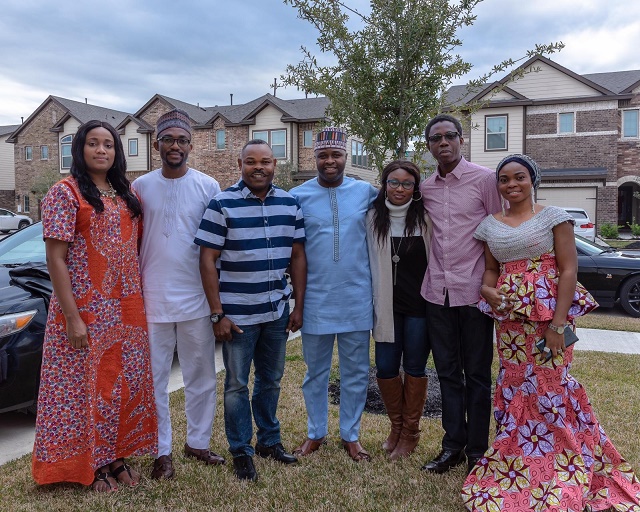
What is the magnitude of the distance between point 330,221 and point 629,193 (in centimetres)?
2891

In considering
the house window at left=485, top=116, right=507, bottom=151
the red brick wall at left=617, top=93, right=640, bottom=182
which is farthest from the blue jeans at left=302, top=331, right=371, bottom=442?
the red brick wall at left=617, top=93, right=640, bottom=182

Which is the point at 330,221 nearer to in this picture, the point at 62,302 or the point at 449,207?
the point at 449,207

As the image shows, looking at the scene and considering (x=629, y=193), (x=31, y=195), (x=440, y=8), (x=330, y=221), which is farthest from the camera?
(x=31, y=195)

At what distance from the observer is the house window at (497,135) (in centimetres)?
2384

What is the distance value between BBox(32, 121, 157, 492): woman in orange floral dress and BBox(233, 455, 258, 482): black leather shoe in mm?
692

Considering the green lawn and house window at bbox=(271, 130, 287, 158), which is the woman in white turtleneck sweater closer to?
the green lawn

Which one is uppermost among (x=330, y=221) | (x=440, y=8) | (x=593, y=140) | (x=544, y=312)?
(x=593, y=140)

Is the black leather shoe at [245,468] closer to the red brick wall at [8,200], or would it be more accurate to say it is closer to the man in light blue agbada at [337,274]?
the man in light blue agbada at [337,274]

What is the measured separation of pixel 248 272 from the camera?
351 centimetres

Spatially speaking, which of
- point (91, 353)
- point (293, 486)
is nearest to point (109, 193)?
point (91, 353)

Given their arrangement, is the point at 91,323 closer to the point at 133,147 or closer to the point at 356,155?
the point at 356,155

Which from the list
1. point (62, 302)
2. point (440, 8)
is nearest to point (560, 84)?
point (440, 8)

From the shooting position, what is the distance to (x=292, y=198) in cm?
370

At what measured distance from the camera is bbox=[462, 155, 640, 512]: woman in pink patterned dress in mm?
3117
